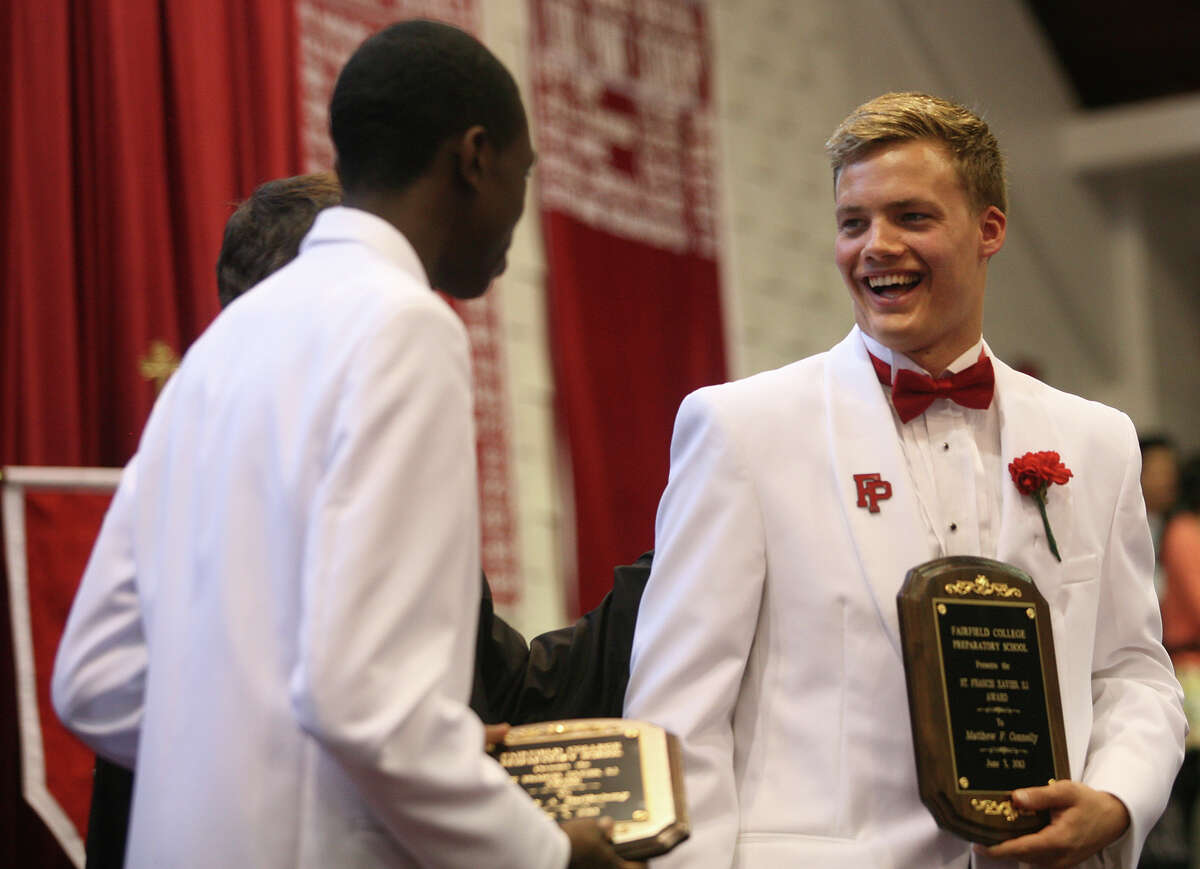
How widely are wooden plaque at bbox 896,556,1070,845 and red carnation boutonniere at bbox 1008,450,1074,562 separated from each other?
171mm

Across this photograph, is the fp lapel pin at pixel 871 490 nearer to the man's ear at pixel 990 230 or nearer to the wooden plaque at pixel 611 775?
the man's ear at pixel 990 230

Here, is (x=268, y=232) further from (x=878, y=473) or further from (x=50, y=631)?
(x=50, y=631)

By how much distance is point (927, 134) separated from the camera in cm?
244

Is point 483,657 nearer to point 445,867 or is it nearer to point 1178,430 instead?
point 445,867

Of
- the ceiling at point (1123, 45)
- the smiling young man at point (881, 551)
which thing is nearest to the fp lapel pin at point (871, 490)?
the smiling young man at point (881, 551)

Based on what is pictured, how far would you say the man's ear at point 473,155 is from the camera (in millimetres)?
1731

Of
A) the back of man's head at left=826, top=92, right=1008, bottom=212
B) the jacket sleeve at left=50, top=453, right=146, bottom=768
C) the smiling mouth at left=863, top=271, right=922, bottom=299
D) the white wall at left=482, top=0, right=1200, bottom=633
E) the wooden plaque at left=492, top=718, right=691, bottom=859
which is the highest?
the white wall at left=482, top=0, right=1200, bottom=633

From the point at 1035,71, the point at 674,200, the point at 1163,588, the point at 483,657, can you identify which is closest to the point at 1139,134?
the point at 1035,71

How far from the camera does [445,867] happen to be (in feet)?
4.98

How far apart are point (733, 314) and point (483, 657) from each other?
4.62 meters

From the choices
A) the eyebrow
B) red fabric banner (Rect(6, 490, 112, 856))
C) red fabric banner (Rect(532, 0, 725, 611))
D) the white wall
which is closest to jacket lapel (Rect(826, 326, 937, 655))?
the eyebrow

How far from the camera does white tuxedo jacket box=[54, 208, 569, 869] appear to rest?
1.47m

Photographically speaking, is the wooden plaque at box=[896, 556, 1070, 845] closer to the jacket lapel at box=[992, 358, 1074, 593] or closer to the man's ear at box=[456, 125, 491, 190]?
the jacket lapel at box=[992, 358, 1074, 593]

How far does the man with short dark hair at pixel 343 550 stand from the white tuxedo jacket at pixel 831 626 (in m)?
0.57
